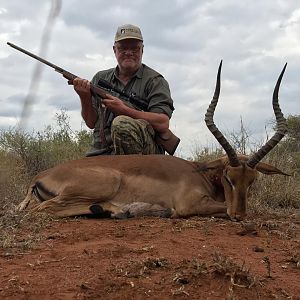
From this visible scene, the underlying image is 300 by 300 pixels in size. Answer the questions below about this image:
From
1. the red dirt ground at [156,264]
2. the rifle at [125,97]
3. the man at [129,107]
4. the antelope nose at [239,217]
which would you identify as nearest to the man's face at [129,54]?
the man at [129,107]

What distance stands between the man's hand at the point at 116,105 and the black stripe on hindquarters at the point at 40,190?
57.0 inches

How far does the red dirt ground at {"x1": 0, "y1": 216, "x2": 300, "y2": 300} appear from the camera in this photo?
2.86 metres

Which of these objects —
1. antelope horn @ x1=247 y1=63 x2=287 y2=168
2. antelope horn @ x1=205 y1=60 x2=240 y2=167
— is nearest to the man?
antelope horn @ x1=205 y1=60 x2=240 y2=167

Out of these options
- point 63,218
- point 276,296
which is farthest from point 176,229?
point 276,296

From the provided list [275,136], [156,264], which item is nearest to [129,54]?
[275,136]

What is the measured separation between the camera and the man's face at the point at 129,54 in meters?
7.22

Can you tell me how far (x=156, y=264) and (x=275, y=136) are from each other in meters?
2.78

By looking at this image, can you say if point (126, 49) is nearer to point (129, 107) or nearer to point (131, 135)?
point (129, 107)

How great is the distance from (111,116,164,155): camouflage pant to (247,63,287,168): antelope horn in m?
1.54

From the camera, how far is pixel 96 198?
570 cm

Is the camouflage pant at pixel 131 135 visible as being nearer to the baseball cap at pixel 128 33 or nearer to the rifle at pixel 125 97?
the rifle at pixel 125 97

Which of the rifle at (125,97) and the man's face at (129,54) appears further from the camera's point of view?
the man's face at (129,54)

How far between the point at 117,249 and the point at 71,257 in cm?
33

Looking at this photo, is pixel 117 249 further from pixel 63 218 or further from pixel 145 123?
pixel 145 123
